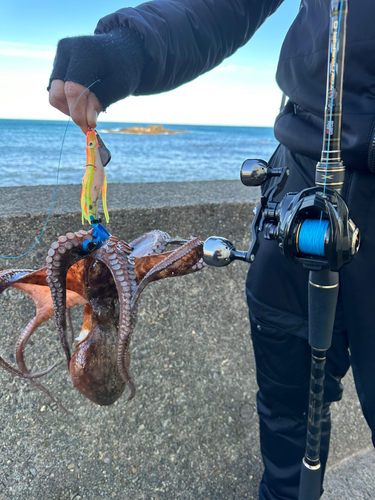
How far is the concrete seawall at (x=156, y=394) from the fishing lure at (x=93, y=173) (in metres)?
0.70

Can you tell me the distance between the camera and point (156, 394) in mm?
1850

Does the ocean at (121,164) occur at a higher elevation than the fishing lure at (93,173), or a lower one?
lower

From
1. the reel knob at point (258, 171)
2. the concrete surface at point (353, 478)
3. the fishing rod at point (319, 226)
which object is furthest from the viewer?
the concrete surface at point (353, 478)

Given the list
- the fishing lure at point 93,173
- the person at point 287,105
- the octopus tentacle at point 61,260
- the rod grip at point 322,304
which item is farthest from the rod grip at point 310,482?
the fishing lure at point 93,173

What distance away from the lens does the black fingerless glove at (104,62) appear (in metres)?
0.93

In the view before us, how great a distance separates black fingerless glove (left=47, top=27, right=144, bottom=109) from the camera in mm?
928

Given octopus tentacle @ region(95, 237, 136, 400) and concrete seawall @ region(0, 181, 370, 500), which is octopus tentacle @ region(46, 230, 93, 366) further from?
concrete seawall @ region(0, 181, 370, 500)

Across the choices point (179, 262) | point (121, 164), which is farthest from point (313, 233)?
point (121, 164)

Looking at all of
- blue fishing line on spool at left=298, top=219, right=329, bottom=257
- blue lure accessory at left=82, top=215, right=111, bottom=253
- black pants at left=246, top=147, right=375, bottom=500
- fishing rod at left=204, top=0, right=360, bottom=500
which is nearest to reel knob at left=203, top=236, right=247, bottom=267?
fishing rod at left=204, top=0, right=360, bottom=500

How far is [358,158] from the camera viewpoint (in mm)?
984

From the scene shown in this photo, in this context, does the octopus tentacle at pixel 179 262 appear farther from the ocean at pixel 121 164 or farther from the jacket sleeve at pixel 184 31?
the ocean at pixel 121 164

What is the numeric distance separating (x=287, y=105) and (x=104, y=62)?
2.09 ft

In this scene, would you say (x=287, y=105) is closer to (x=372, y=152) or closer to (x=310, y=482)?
(x=372, y=152)

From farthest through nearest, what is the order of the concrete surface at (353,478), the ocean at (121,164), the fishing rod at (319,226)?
the ocean at (121,164), the concrete surface at (353,478), the fishing rod at (319,226)
